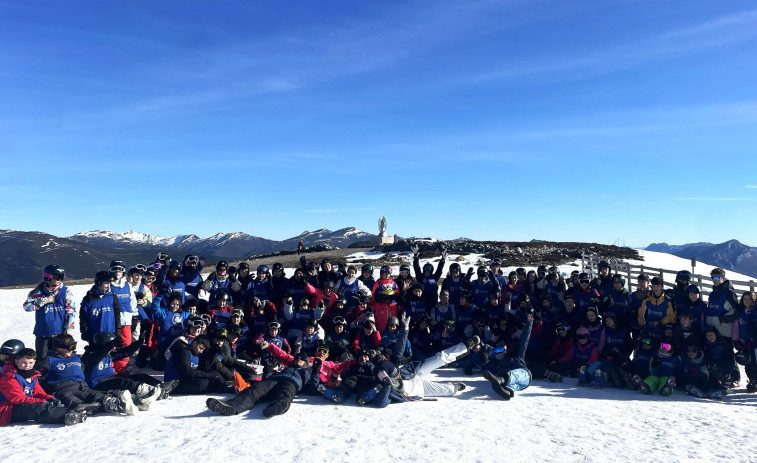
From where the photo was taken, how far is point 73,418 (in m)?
6.05

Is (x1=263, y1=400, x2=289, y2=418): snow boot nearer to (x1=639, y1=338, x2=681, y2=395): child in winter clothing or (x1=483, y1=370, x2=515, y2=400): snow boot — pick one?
(x1=483, y1=370, x2=515, y2=400): snow boot

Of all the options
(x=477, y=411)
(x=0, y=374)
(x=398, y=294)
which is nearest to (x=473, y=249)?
(x=398, y=294)

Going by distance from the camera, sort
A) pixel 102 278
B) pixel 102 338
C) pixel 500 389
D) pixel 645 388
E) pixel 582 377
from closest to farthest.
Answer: pixel 102 338, pixel 500 389, pixel 645 388, pixel 102 278, pixel 582 377

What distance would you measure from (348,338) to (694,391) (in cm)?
611

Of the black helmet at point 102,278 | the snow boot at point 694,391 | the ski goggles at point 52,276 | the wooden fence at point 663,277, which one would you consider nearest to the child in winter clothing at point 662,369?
the snow boot at point 694,391

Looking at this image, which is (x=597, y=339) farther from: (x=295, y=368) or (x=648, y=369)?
(x=295, y=368)

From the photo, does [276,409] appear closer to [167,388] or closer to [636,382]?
[167,388]

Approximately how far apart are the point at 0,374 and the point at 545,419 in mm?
7411

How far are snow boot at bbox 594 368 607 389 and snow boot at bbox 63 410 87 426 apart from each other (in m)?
8.13

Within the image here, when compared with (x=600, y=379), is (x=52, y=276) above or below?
above

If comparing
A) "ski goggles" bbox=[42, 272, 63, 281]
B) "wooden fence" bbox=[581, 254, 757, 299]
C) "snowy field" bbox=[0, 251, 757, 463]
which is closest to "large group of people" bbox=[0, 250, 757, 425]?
"ski goggles" bbox=[42, 272, 63, 281]

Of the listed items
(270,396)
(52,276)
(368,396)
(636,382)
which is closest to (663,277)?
(636,382)

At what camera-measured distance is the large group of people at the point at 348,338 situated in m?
6.89

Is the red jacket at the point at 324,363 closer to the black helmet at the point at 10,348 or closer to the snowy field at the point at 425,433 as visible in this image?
the snowy field at the point at 425,433
